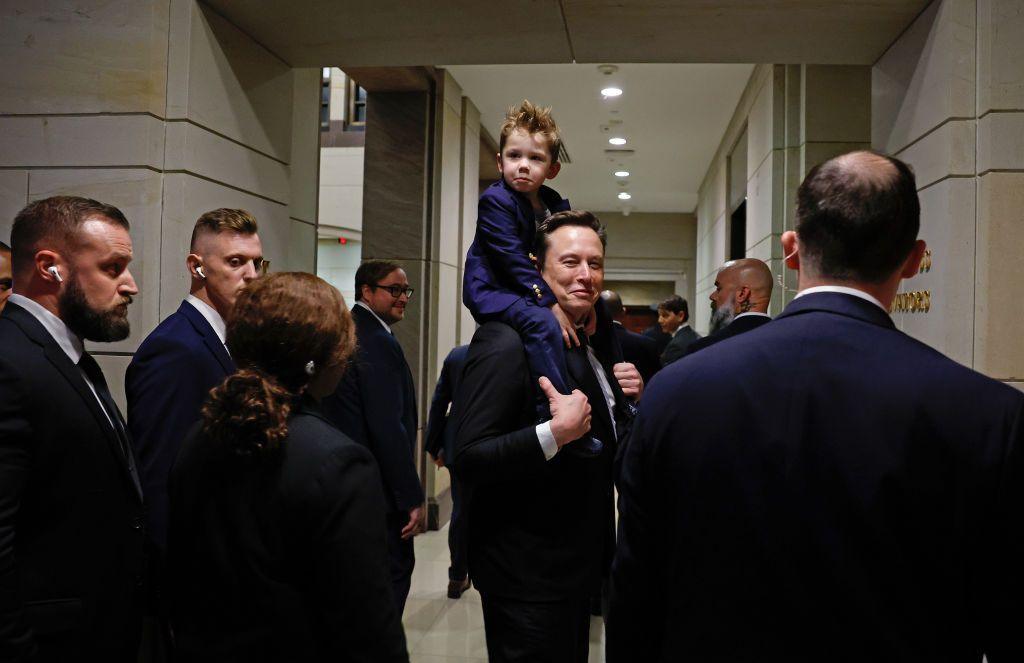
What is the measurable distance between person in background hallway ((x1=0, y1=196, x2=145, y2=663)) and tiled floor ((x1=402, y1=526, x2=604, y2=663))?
A: 8.23 feet

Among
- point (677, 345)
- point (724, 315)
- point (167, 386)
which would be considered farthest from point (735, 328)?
point (677, 345)

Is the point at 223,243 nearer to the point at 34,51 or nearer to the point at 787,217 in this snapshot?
the point at 34,51

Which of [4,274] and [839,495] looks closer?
[839,495]

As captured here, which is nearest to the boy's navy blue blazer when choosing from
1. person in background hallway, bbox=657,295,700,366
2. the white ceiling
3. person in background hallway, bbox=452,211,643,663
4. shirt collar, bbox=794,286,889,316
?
person in background hallway, bbox=452,211,643,663

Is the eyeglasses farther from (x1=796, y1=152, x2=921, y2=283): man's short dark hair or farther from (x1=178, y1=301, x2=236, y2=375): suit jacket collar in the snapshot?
(x1=796, y1=152, x2=921, y2=283): man's short dark hair

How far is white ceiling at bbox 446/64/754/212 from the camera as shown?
7.82m

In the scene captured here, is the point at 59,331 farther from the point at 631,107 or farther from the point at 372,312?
the point at 631,107

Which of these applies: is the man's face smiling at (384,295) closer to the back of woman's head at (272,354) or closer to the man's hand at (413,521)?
the man's hand at (413,521)

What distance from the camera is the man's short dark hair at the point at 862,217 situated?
125 cm

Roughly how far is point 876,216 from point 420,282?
5802mm

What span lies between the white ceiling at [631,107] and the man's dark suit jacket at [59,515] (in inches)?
245

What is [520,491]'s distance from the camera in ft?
7.20

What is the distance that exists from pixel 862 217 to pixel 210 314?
193 centimetres

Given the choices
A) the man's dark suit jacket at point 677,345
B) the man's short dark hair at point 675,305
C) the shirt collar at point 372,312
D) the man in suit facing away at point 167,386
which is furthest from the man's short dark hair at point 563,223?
the man's short dark hair at point 675,305
